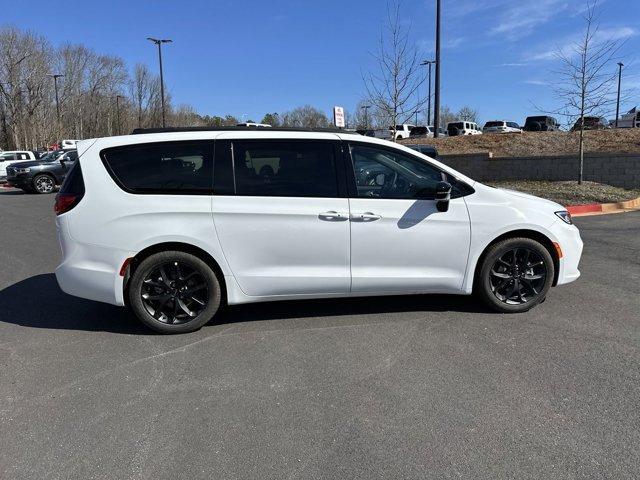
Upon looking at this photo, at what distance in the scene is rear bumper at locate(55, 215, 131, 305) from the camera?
4336mm

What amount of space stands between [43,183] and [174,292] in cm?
1970

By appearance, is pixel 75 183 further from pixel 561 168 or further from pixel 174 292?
pixel 561 168

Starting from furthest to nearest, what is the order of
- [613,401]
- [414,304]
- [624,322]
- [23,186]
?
A: [23,186] → [414,304] → [624,322] → [613,401]

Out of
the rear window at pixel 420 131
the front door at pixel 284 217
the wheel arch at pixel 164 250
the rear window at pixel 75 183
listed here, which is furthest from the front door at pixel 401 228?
the rear window at pixel 420 131

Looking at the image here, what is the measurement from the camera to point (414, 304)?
17.1 feet

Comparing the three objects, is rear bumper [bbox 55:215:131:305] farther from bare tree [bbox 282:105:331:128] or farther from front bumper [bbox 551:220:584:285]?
bare tree [bbox 282:105:331:128]

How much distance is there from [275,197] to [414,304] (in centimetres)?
194

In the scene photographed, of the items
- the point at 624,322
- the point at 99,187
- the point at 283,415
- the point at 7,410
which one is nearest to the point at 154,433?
the point at 283,415

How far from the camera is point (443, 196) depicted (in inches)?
177

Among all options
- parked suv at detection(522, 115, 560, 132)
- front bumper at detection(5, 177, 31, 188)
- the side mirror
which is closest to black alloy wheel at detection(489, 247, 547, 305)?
the side mirror

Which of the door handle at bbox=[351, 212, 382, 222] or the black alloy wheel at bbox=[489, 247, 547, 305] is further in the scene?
the black alloy wheel at bbox=[489, 247, 547, 305]

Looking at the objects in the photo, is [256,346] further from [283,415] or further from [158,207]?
[158,207]

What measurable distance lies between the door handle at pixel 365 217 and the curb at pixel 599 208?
9097 mm

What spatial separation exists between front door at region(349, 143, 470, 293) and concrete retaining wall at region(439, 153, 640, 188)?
1366cm
